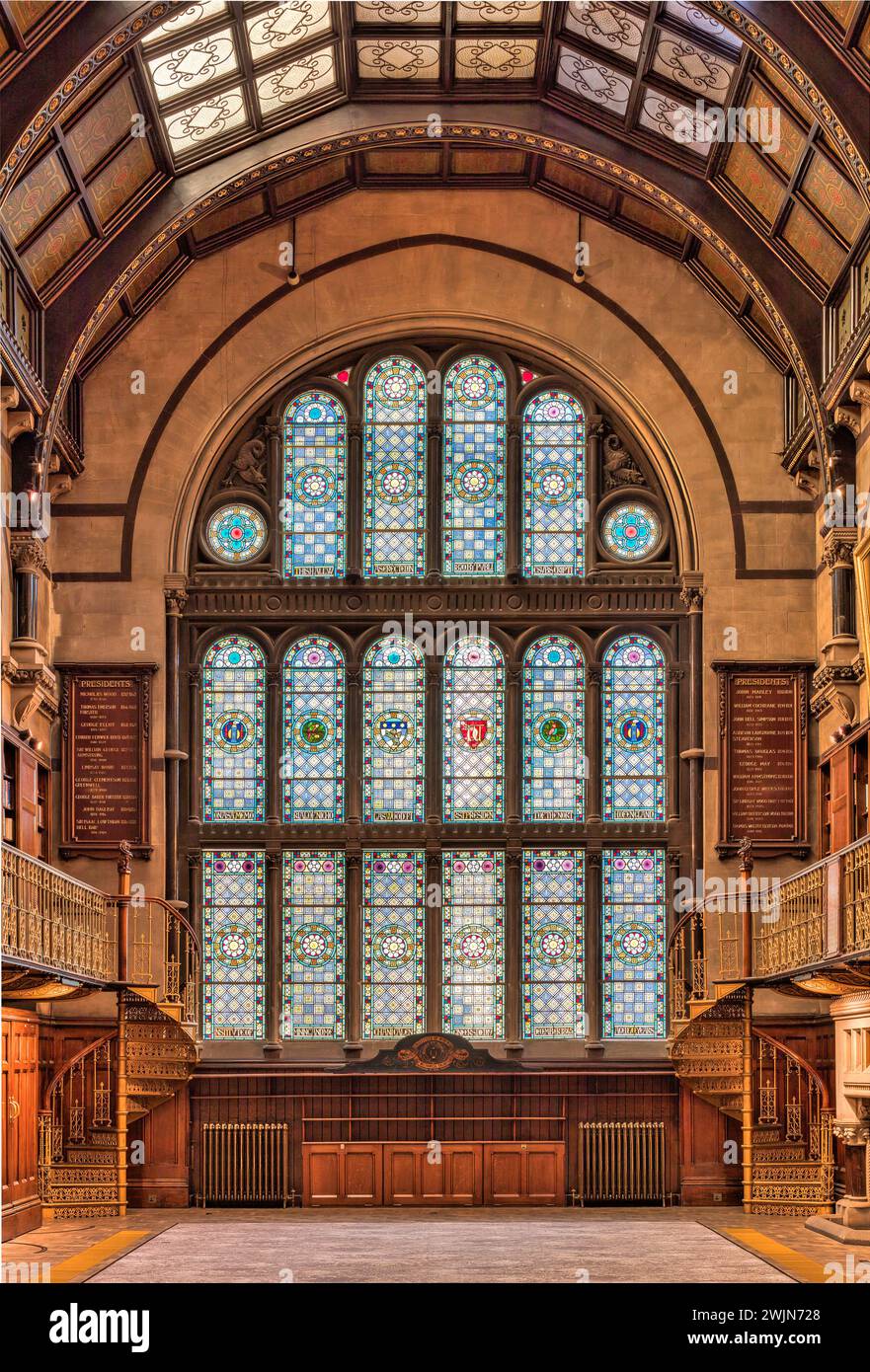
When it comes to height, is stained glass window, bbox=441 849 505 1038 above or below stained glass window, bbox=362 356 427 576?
below

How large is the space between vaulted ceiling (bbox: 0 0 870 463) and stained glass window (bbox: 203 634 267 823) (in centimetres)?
365

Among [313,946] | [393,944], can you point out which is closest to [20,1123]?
[313,946]

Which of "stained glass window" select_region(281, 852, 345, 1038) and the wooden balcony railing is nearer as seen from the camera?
the wooden balcony railing

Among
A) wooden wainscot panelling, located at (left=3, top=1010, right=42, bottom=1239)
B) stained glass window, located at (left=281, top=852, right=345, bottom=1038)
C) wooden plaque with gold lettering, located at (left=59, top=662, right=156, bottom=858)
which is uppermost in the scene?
wooden plaque with gold lettering, located at (left=59, top=662, right=156, bottom=858)

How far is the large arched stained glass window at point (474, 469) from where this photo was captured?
21.7 meters

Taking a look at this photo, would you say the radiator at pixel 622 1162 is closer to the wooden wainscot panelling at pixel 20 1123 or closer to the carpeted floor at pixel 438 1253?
the carpeted floor at pixel 438 1253

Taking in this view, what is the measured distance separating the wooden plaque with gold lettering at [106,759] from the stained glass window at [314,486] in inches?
88.4

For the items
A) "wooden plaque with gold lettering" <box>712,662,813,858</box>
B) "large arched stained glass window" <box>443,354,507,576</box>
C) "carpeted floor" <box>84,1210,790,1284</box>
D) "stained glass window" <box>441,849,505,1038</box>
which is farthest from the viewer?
"large arched stained glass window" <box>443,354,507,576</box>

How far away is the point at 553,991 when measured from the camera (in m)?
21.1

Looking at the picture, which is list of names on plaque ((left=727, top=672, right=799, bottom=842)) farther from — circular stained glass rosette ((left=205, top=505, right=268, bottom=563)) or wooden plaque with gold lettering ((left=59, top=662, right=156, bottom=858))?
wooden plaque with gold lettering ((left=59, top=662, right=156, bottom=858))

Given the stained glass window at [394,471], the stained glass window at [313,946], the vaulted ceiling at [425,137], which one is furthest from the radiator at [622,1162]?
the vaulted ceiling at [425,137]

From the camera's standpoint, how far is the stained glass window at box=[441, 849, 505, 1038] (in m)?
21.2

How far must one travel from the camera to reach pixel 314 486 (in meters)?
21.8

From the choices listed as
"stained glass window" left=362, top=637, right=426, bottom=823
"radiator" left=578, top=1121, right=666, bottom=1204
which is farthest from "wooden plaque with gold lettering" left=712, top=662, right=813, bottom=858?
"stained glass window" left=362, top=637, right=426, bottom=823
